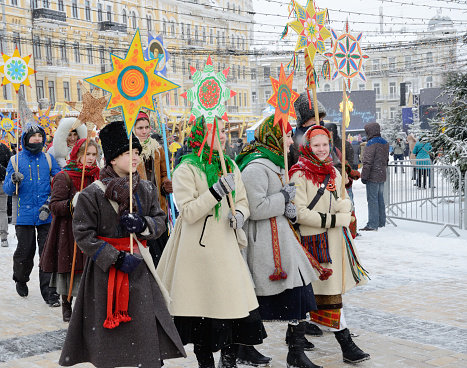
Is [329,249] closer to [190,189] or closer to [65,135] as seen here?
[190,189]

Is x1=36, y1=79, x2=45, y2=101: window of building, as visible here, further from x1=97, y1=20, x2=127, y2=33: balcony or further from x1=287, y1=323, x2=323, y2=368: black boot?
x1=287, y1=323, x2=323, y2=368: black boot

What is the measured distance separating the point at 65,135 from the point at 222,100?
3555 millimetres

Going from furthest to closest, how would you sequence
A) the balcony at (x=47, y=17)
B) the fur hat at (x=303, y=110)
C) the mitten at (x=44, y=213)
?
the balcony at (x=47, y=17)
the mitten at (x=44, y=213)
the fur hat at (x=303, y=110)

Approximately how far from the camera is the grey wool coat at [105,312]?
3.66 meters

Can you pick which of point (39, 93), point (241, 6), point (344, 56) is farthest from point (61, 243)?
point (241, 6)

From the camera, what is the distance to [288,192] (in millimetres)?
4527

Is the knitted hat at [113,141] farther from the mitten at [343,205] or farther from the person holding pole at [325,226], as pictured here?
the mitten at [343,205]

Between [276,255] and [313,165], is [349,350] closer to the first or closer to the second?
[276,255]

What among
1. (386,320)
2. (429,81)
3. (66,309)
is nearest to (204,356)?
(386,320)

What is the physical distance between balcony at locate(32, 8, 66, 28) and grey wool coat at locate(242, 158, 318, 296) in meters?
40.7

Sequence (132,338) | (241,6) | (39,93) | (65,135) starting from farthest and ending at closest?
(241,6), (39,93), (65,135), (132,338)

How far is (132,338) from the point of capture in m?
3.68

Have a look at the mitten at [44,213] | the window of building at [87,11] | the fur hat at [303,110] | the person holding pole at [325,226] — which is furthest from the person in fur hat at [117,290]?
the window of building at [87,11]

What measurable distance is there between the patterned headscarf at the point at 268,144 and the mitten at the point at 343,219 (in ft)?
1.83
